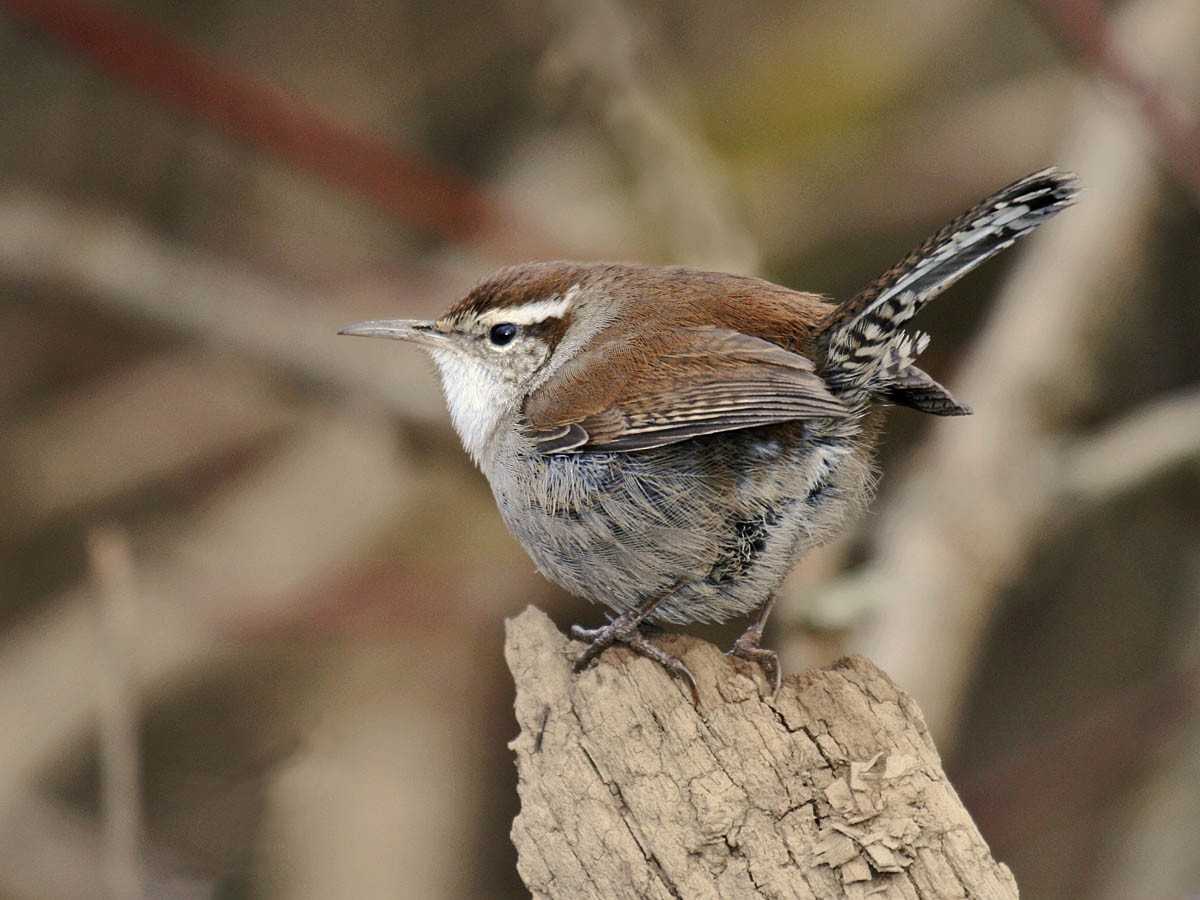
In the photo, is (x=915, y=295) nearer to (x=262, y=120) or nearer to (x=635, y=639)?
(x=635, y=639)

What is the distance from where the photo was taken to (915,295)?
2826mm

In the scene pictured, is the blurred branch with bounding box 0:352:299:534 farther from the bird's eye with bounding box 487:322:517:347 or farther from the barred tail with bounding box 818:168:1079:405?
the barred tail with bounding box 818:168:1079:405

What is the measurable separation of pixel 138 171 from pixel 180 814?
3.39m

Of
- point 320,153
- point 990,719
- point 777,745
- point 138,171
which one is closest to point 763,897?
point 777,745

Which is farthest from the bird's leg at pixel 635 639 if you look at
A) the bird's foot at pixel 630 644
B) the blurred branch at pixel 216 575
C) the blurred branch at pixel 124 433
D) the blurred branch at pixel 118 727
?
the blurred branch at pixel 124 433

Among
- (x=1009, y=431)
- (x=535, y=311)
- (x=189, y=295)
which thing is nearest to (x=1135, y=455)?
A: (x=1009, y=431)

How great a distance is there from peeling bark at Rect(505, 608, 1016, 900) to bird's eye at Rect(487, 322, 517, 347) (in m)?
1.29

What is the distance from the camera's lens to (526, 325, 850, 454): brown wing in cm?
278

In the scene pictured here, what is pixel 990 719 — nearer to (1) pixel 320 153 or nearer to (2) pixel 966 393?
(2) pixel 966 393

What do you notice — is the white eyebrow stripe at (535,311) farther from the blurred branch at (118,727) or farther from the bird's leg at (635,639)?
the blurred branch at (118,727)

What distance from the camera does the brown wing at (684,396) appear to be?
2.78 metres

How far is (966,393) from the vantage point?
5.34m

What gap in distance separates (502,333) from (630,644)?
3.75 ft

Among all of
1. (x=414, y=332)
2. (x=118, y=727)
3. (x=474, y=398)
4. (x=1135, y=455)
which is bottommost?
(x=1135, y=455)
